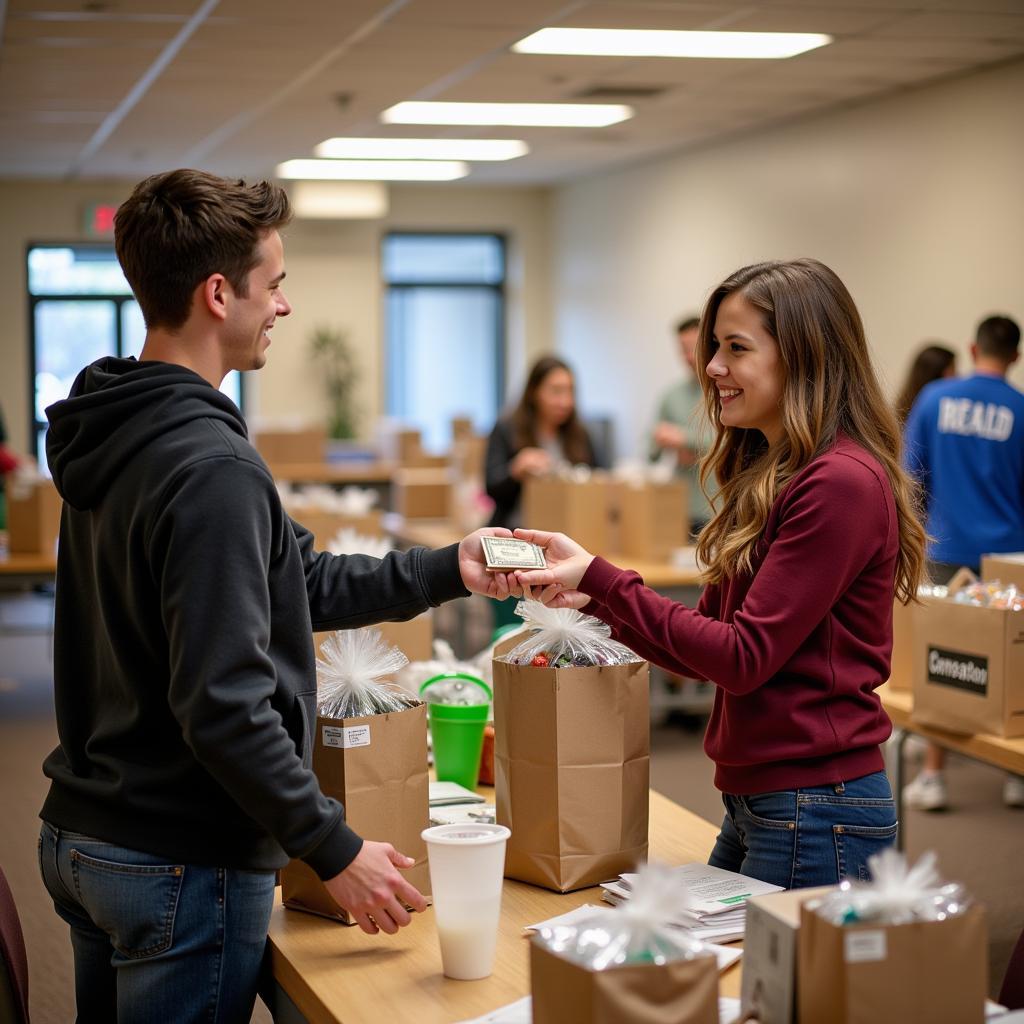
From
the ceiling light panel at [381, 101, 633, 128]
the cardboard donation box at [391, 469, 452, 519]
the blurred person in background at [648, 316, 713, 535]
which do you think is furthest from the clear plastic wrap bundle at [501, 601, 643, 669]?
the ceiling light panel at [381, 101, 633, 128]

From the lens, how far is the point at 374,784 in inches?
65.4

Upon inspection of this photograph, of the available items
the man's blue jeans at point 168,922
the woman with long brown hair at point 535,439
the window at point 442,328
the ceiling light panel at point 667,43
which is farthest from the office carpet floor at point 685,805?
the window at point 442,328

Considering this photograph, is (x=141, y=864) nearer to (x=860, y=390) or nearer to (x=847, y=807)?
(x=847, y=807)

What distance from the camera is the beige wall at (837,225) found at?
629cm

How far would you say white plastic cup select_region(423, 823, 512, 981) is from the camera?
4.78 ft

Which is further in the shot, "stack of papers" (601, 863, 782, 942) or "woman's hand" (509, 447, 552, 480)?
"woman's hand" (509, 447, 552, 480)

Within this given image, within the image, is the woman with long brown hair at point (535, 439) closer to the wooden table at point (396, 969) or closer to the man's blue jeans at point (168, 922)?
the wooden table at point (396, 969)

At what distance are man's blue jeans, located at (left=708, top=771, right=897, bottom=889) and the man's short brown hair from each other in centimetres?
94

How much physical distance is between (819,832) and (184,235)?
1079 millimetres

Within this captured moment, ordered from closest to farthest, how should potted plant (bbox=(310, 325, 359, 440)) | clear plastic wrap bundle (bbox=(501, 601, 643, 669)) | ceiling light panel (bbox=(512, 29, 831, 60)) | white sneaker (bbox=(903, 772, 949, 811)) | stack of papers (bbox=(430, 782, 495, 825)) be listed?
clear plastic wrap bundle (bbox=(501, 601, 643, 669))
stack of papers (bbox=(430, 782, 495, 825))
white sneaker (bbox=(903, 772, 949, 811))
ceiling light panel (bbox=(512, 29, 831, 60))
potted plant (bbox=(310, 325, 359, 440))

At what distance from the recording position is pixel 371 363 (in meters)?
11.5

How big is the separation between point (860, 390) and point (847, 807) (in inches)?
22.0

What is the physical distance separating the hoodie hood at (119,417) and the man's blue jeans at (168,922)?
0.41 metres

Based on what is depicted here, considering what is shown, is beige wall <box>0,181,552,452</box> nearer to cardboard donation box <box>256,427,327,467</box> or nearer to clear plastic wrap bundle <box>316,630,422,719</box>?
cardboard donation box <box>256,427,327,467</box>
